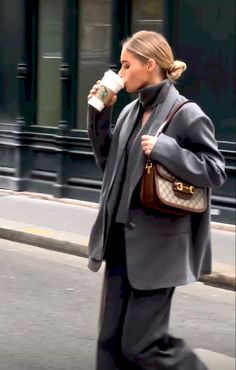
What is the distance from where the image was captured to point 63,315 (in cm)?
644

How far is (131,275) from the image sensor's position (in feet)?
11.8

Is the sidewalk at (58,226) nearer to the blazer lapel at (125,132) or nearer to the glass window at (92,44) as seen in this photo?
the glass window at (92,44)

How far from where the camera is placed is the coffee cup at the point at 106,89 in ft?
11.9

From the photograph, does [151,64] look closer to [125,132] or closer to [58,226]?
[125,132]

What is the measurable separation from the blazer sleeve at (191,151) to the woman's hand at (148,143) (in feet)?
0.06

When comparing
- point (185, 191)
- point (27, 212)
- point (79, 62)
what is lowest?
point (27, 212)

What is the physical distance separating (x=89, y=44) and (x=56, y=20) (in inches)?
31.7

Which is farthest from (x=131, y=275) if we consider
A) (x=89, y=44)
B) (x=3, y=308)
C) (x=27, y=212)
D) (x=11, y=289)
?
(x=89, y=44)

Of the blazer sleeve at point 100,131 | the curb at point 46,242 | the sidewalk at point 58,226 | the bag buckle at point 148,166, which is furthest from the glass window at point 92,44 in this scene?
the bag buckle at point 148,166

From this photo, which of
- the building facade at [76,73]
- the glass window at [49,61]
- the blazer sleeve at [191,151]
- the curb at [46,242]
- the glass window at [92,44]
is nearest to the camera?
the blazer sleeve at [191,151]

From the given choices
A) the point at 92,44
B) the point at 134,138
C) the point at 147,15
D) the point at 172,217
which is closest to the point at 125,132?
the point at 134,138

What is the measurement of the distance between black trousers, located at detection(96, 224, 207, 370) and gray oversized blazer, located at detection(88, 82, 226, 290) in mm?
67

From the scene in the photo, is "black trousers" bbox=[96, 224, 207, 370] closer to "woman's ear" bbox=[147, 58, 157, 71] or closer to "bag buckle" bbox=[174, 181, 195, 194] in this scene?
"bag buckle" bbox=[174, 181, 195, 194]

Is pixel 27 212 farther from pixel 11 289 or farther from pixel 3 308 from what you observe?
pixel 3 308
